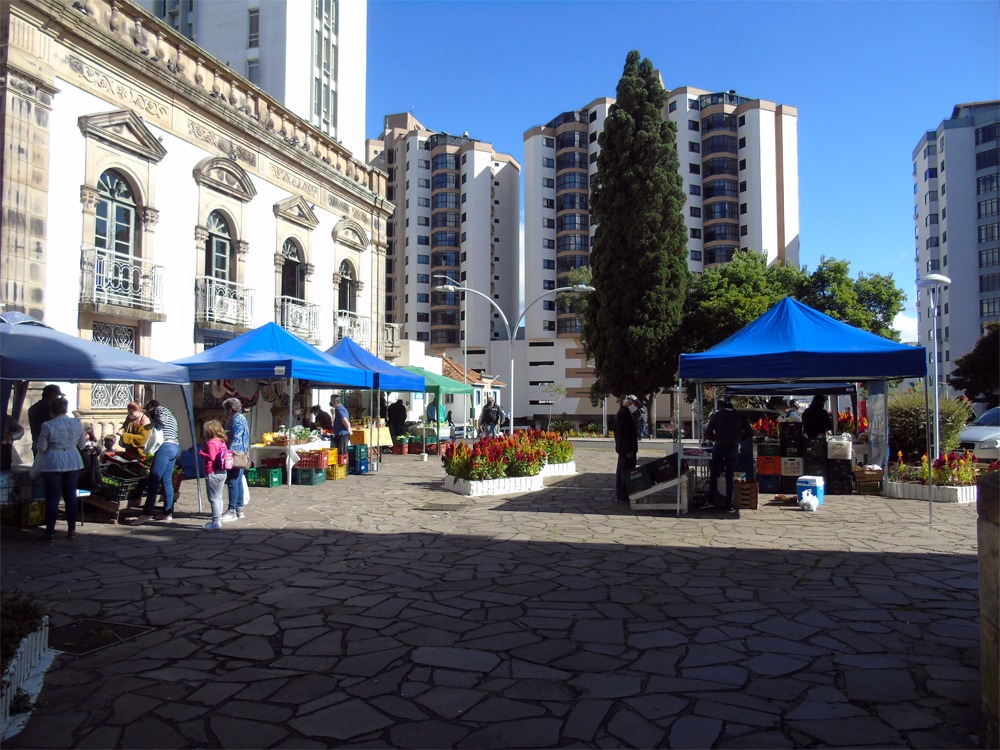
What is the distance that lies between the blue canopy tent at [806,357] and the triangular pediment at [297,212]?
49.3 ft

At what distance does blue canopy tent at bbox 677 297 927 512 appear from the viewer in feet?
33.1

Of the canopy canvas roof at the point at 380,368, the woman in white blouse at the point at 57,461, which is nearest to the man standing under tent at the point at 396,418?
the canopy canvas roof at the point at 380,368

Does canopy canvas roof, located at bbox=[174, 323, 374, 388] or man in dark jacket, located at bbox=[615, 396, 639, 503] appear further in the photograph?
canopy canvas roof, located at bbox=[174, 323, 374, 388]

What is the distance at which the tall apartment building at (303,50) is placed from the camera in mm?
26391

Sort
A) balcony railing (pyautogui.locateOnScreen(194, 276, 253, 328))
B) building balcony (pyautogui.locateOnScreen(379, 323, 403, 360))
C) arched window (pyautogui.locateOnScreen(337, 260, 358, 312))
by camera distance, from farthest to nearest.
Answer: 1. building balcony (pyautogui.locateOnScreen(379, 323, 403, 360))
2. arched window (pyautogui.locateOnScreen(337, 260, 358, 312))
3. balcony railing (pyautogui.locateOnScreen(194, 276, 253, 328))

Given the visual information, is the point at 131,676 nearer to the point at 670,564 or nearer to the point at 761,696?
the point at 761,696

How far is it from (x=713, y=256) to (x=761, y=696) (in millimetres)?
69390

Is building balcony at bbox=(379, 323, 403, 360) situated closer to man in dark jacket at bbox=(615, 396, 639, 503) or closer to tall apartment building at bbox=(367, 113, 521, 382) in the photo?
man in dark jacket at bbox=(615, 396, 639, 503)

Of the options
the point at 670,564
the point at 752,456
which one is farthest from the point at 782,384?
the point at 670,564

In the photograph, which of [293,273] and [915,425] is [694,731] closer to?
[915,425]

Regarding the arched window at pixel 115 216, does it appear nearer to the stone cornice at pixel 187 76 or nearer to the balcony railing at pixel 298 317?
the stone cornice at pixel 187 76

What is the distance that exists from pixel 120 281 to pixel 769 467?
→ 1415 centimetres

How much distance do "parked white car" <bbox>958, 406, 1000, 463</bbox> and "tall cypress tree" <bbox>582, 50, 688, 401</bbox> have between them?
14.0 metres

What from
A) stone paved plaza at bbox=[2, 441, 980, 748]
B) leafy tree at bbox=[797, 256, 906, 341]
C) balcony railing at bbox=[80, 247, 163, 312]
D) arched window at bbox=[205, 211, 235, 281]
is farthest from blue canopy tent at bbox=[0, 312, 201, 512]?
leafy tree at bbox=[797, 256, 906, 341]
